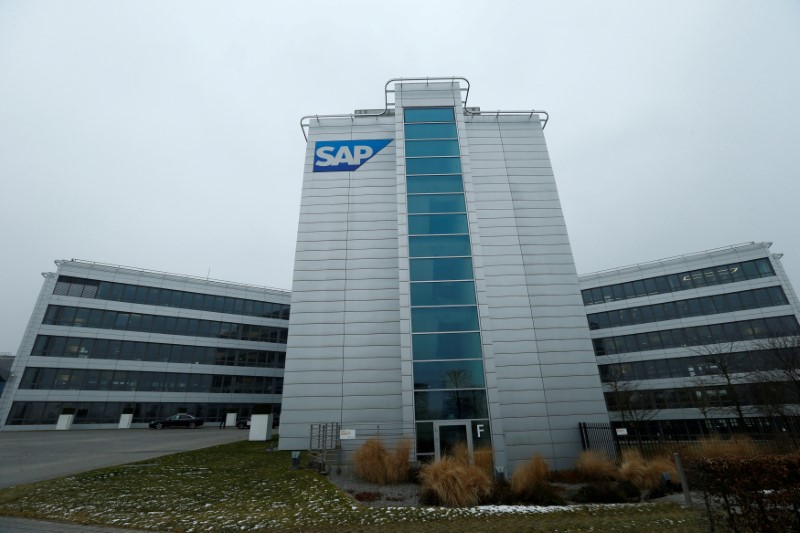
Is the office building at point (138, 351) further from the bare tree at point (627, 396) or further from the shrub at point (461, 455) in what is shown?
the bare tree at point (627, 396)

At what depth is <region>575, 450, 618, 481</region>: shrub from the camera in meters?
13.3

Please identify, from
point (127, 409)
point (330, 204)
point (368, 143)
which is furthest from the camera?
point (127, 409)

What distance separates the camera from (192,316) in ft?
143

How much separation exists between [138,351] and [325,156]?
32.6 m

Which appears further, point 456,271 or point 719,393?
point 719,393

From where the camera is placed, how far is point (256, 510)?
928cm

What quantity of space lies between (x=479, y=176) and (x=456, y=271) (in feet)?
24.6

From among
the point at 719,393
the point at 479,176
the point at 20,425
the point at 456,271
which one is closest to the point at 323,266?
the point at 456,271

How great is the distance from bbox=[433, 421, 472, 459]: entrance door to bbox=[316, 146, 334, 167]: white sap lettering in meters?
16.7

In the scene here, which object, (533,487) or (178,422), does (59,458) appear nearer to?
(533,487)

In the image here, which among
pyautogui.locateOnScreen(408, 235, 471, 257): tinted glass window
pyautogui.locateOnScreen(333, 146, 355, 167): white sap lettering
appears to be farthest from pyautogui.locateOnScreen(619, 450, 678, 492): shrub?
pyautogui.locateOnScreen(333, 146, 355, 167): white sap lettering

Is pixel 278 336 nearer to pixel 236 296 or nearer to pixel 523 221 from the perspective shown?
pixel 236 296

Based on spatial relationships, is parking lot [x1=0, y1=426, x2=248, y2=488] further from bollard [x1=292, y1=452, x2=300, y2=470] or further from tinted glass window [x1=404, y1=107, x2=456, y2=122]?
tinted glass window [x1=404, y1=107, x2=456, y2=122]

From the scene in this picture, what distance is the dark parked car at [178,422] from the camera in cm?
3675
